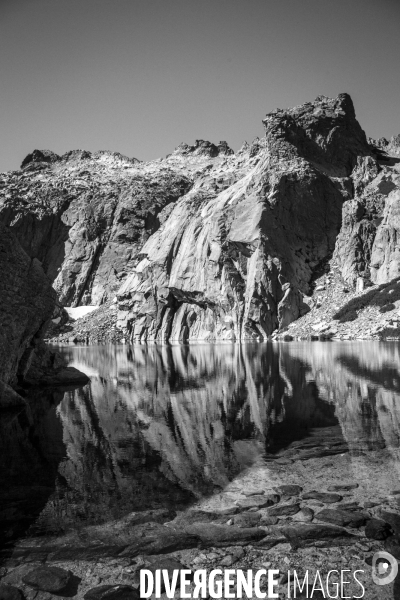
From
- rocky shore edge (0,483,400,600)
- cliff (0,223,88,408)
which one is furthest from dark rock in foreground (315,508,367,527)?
cliff (0,223,88,408)

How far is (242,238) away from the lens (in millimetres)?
113125

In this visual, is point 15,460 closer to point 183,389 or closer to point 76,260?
point 183,389

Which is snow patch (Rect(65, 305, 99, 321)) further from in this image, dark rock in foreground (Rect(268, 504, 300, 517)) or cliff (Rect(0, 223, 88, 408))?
dark rock in foreground (Rect(268, 504, 300, 517))

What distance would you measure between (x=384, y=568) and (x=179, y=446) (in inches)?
310

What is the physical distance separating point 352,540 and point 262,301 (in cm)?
10161

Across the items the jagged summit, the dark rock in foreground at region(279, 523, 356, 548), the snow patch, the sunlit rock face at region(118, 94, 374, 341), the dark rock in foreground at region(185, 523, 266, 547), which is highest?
the jagged summit

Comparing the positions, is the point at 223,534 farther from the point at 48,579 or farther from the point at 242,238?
the point at 242,238

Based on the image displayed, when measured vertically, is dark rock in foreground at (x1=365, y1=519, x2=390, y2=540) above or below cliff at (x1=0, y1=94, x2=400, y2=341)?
below

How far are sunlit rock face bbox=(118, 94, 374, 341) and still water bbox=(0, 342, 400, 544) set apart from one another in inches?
3353

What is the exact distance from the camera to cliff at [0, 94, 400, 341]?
4328 inches

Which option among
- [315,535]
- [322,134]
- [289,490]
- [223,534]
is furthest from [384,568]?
[322,134]

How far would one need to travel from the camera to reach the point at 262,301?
10788 centimetres

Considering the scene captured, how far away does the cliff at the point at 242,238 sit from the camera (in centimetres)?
10994

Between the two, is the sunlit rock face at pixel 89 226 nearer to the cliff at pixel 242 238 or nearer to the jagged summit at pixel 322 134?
the cliff at pixel 242 238
